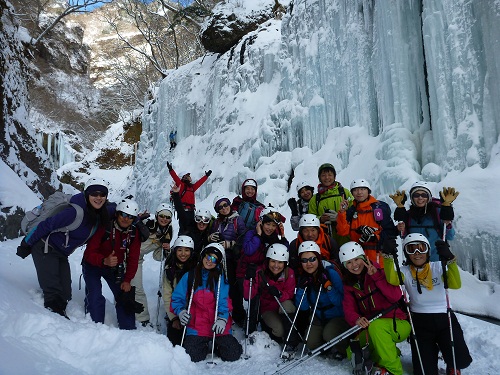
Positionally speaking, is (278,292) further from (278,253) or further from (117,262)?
(117,262)

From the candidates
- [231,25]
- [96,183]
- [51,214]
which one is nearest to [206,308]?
[96,183]

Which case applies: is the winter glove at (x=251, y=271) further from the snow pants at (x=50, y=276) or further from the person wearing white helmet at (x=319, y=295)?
the snow pants at (x=50, y=276)

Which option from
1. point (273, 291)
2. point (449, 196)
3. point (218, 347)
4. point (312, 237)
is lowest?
point (218, 347)

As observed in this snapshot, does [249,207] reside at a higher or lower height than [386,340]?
higher

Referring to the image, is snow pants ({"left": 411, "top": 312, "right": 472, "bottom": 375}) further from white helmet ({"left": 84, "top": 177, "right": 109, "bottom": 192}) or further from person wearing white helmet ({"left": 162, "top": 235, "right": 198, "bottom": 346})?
white helmet ({"left": 84, "top": 177, "right": 109, "bottom": 192})

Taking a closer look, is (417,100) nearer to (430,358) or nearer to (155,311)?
(430,358)

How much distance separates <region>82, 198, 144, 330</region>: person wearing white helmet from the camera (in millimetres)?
3914

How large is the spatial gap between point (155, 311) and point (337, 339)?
2.60 metres

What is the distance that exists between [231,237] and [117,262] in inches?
57.4

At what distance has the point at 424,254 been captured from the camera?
3236 millimetres

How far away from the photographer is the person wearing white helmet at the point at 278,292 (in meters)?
3.91

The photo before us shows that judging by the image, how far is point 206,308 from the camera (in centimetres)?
392

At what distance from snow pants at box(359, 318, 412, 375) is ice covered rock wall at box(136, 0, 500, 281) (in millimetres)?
2169

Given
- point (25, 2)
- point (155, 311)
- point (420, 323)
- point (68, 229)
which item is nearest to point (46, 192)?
point (155, 311)
